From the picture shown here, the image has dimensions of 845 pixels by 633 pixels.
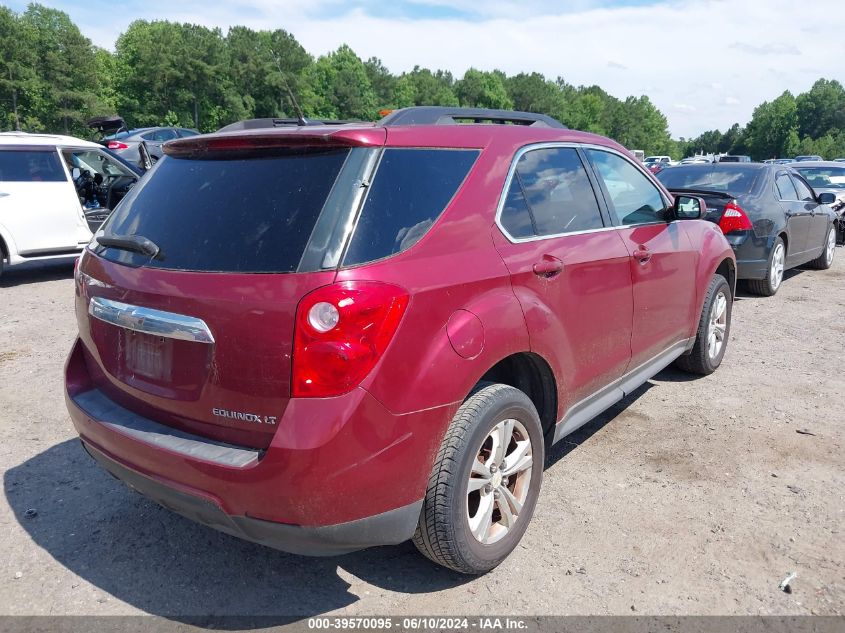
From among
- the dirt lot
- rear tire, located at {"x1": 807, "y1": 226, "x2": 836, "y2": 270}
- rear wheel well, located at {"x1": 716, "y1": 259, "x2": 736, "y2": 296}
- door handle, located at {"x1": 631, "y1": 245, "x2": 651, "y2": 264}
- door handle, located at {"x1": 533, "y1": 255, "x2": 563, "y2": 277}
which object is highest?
door handle, located at {"x1": 533, "y1": 255, "x2": 563, "y2": 277}

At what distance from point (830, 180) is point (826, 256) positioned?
4.69 m

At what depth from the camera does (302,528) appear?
2.33m

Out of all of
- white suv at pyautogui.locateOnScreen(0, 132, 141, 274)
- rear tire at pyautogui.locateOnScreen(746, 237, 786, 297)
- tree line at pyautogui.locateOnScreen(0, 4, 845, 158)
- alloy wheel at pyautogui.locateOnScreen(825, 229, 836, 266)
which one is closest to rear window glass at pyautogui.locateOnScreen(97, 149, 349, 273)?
white suv at pyautogui.locateOnScreen(0, 132, 141, 274)

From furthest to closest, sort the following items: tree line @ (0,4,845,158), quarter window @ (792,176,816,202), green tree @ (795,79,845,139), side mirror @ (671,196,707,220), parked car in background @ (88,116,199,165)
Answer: green tree @ (795,79,845,139), tree line @ (0,4,845,158), parked car in background @ (88,116,199,165), quarter window @ (792,176,816,202), side mirror @ (671,196,707,220)

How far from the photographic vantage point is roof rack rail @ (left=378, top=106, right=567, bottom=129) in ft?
9.70

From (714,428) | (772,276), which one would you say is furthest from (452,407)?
(772,276)

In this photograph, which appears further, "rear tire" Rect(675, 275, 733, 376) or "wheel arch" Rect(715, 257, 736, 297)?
"wheel arch" Rect(715, 257, 736, 297)

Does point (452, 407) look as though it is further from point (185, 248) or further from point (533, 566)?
point (185, 248)

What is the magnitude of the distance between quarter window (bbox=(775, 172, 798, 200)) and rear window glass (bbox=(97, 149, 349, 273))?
7.91 meters

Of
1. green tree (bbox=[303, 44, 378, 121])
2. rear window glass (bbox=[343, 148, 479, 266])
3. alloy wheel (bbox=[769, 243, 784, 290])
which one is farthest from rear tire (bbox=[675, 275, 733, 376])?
green tree (bbox=[303, 44, 378, 121])

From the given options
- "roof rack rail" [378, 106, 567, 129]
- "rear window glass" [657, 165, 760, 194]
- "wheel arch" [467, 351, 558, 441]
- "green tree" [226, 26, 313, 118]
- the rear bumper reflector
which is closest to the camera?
the rear bumper reflector

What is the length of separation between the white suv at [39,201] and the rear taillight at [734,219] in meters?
7.23

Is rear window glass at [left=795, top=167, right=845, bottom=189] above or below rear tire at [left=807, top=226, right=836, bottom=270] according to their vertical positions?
above

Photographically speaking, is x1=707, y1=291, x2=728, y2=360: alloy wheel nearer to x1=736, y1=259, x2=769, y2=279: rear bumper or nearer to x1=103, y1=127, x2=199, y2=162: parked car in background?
x1=736, y1=259, x2=769, y2=279: rear bumper
